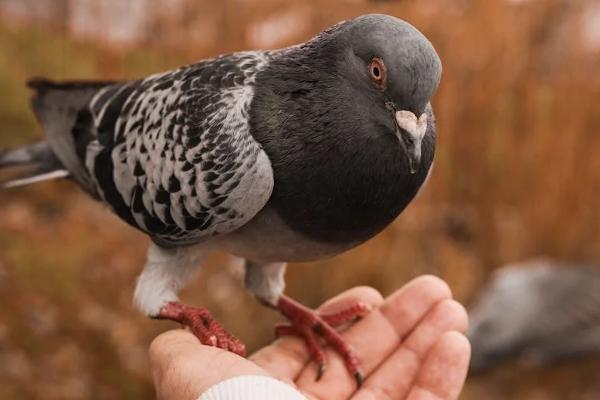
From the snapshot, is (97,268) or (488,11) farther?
(488,11)

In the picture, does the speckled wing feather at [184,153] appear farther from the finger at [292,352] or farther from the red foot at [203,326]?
the finger at [292,352]

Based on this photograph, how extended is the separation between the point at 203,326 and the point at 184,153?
693 millimetres

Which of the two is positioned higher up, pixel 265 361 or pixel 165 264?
pixel 165 264

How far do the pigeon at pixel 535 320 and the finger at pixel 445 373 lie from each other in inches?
116

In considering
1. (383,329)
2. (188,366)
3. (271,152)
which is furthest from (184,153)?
(383,329)

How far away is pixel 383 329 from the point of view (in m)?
3.36

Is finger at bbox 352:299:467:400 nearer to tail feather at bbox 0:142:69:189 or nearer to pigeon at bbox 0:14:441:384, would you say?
pigeon at bbox 0:14:441:384

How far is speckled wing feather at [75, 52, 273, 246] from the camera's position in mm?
2500

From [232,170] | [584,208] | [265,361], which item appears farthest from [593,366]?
[232,170]

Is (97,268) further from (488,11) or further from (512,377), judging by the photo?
(488,11)

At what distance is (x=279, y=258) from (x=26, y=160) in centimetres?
160

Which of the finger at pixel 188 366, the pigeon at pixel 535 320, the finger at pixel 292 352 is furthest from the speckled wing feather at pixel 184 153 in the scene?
the pigeon at pixel 535 320

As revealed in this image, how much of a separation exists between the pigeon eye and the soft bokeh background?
3.14m

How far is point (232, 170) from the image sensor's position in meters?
2.48
